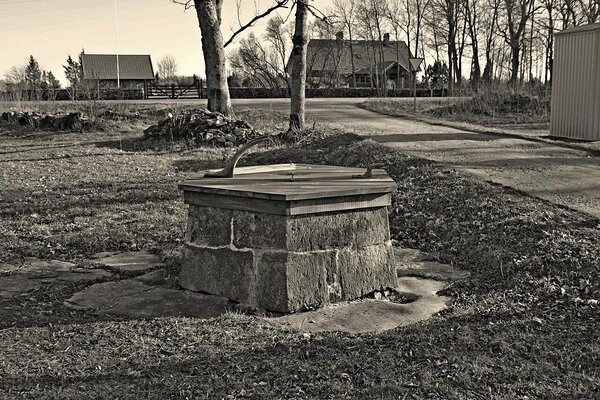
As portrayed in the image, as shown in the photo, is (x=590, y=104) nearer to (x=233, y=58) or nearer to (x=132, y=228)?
(x=132, y=228)

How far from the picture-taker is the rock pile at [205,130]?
1682 centimetres

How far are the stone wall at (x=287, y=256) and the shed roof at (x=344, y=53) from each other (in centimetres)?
5237

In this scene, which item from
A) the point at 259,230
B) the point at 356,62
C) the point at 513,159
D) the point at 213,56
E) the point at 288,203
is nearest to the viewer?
the point at 288,203

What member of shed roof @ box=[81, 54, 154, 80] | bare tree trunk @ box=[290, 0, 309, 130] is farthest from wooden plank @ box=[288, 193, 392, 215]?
shed roof @ box=[81, 54, 154, 80]

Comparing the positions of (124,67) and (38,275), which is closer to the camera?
(38,275)

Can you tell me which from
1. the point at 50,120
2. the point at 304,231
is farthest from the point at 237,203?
the point at 50,120

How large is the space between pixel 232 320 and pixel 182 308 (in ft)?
1.72

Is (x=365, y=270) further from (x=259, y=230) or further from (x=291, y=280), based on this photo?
(x=259, y=230)

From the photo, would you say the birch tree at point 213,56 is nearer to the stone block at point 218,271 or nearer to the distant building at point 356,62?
the stone block at point 218,271

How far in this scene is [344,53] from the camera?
70250 millimetres

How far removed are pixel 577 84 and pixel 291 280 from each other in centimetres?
1290

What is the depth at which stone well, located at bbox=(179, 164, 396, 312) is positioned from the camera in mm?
5020

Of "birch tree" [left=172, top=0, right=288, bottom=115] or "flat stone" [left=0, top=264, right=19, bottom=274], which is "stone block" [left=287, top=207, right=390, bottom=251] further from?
"birch tree" [left=172, top=0, right=288, bottom=115]

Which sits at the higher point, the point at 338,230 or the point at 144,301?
the point at 338,230
